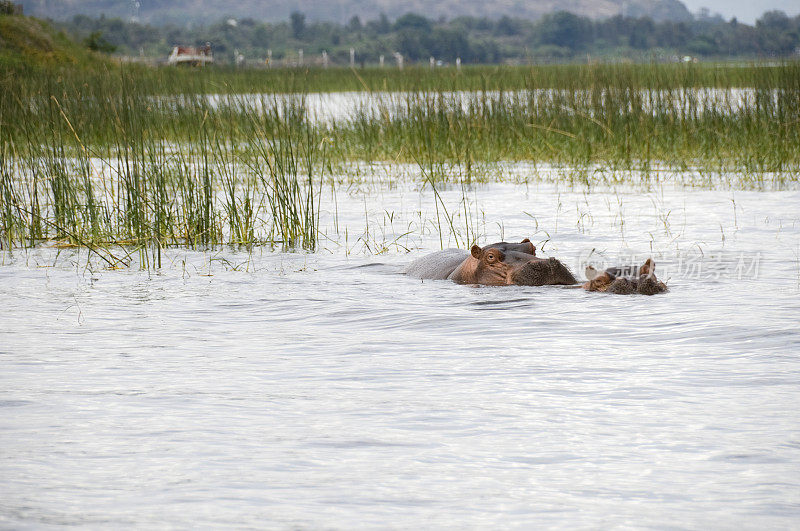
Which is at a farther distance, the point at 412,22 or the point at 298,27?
the point at 412,22

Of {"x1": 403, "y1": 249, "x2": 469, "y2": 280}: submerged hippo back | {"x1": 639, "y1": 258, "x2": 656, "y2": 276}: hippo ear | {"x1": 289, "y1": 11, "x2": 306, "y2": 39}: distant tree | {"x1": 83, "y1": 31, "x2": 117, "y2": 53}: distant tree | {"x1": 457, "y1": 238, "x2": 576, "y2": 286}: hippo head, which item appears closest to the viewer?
{"x1": 639, "y1": 258, "x2": 656, "y2": 276}: hippo ear

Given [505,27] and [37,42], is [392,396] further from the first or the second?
[505,27]

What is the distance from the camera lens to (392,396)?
3.37m

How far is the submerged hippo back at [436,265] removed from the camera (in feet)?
18.2

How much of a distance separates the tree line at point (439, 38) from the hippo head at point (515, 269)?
59.9m

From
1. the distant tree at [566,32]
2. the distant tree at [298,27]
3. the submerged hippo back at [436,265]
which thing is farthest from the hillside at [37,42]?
the distant tree at [566,32]

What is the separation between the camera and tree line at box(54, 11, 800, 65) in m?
74.8

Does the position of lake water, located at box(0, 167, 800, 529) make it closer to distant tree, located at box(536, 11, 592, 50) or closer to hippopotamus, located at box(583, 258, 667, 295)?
hippopotamus, located at box(583, 258, 667, 295)

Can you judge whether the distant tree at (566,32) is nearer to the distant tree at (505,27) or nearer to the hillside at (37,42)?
the distant tree at (505,27)

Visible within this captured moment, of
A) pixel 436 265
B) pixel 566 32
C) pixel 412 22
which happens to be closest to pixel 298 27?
pixel 412 22

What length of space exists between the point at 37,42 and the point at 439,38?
58951 mm

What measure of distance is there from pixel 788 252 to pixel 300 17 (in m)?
96.4

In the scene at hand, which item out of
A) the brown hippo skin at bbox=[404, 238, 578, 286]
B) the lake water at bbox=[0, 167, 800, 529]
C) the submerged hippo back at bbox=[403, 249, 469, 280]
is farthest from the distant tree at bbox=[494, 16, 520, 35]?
the brown hippo skin at bbox=[404, 238, 578, 286]

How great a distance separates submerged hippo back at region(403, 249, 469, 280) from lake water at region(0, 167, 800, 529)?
0.11 m
